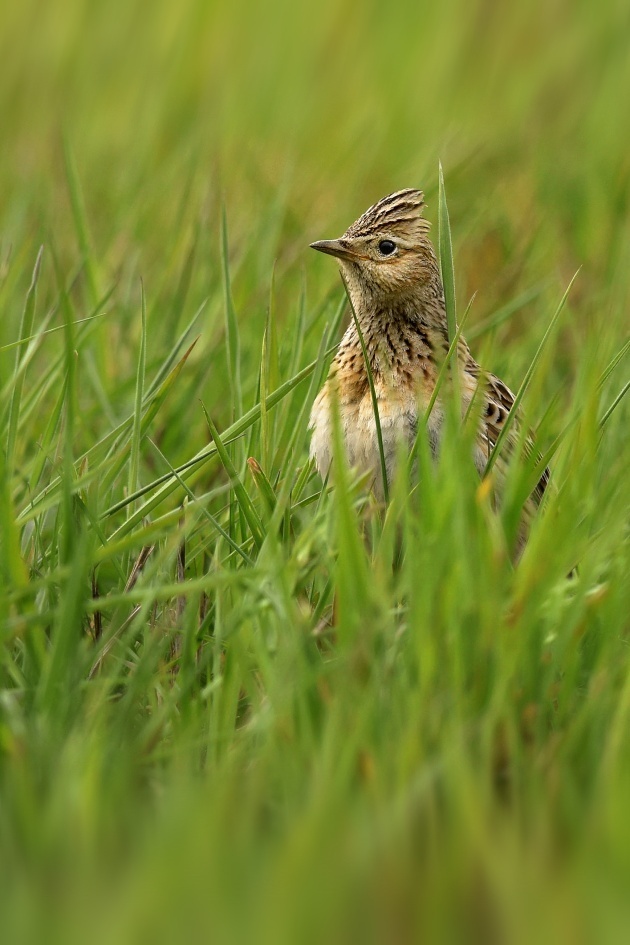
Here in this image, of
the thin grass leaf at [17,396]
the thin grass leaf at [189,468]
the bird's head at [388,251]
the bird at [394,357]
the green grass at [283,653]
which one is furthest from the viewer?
the bird's head at [388,251]

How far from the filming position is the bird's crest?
13.9ft

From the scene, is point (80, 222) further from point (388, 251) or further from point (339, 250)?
point (388, 251)

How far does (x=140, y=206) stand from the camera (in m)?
5.79

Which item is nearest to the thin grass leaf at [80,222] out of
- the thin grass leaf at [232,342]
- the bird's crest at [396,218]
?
the thin grass leaf at [232,342]

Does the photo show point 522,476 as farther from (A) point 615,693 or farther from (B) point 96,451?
(B) point 96,451

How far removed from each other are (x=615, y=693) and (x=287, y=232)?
388 centimetres

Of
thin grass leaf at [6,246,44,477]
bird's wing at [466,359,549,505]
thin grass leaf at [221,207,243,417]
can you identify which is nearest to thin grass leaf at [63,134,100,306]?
thin grass leaf at [6,246,44,477]

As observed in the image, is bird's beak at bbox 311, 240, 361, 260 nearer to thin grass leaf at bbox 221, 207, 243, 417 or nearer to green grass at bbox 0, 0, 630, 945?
green grass at bbox 0, 0, 630, 945

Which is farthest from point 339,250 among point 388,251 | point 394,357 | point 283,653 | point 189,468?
point 283,653

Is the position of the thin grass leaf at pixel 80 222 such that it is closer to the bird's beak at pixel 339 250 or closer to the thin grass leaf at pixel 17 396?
the thin grass leaf at pixel 17 396

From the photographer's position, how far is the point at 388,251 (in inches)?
166

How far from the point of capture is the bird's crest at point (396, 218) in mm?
4242

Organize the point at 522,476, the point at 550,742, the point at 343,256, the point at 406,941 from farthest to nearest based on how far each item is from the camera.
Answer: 1. the point at 343,256
2. the point at 522,476
3. the point at 550,742
4. the point at 406,941

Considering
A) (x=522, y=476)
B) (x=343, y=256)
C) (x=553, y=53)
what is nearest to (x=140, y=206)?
(x=343, y=256)
